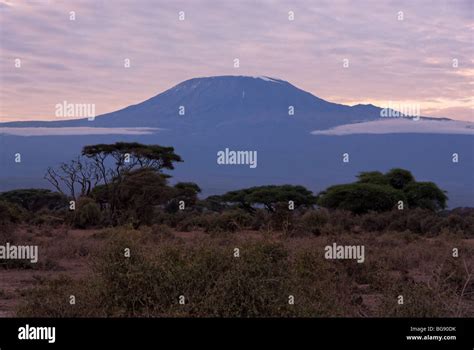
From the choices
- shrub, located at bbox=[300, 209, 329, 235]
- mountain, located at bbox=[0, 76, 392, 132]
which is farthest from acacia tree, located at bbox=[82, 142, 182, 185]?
mountain, located at bbox=[0, 76, 392, 132]

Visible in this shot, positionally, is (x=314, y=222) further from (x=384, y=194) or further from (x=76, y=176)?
(x=76, y=176)

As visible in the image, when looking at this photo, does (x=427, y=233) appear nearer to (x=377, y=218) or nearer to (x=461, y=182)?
(x=377, y=218)

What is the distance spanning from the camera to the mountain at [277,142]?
40094 mm

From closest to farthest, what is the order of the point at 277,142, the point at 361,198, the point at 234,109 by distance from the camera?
the point at 361,198
the point at 277,142
the point at 234,109

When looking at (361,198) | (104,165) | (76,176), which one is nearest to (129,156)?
(104,165)

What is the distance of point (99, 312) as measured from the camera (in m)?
8.62

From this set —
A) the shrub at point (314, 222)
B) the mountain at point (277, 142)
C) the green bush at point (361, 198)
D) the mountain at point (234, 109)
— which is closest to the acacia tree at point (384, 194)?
the green bush at point (361, 198)

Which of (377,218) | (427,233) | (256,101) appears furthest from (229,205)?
(256,101)

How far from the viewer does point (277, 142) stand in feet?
167

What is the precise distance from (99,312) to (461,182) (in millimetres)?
41386
